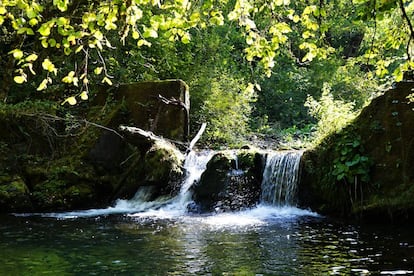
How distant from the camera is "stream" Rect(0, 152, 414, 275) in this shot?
5281mm

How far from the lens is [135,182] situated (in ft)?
35.4

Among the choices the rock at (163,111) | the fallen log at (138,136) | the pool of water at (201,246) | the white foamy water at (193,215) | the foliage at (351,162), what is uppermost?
the rock at (163,111)

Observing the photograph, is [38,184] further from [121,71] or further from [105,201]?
[121,71]

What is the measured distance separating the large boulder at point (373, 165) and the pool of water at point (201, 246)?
454 mm

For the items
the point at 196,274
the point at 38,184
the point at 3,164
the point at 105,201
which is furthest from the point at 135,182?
the point at 196,274

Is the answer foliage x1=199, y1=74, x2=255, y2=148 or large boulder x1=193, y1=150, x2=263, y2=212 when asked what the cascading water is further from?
foliage x1=199, y1=74, x2=255, y2=148

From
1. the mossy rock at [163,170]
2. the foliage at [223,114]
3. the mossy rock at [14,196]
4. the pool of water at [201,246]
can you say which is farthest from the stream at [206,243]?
the foliage at [223,114]

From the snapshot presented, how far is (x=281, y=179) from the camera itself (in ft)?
32.3

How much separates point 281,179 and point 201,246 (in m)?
3.89

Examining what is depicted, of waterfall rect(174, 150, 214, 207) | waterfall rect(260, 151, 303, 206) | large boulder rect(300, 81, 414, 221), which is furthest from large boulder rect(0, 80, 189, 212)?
large boulder rect(300, 81, 414, 221)

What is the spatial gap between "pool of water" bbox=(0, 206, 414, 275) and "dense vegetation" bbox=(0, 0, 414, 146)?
201 centimetres

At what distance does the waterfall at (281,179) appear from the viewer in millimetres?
9695

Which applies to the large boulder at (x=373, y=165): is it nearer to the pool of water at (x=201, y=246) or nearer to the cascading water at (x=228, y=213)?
the pool of water at (x=201, y=246)

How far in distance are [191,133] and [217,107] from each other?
1058mm
